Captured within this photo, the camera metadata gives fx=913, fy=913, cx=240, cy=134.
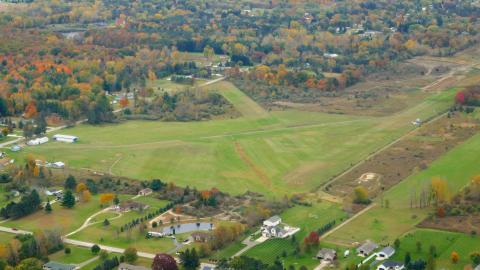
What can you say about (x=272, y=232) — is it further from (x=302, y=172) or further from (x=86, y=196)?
(x=86, y=196)

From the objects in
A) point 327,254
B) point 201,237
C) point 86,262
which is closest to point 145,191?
point 201,237

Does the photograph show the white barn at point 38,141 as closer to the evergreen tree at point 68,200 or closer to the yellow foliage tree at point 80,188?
the yellow foliage tree at point 80,188

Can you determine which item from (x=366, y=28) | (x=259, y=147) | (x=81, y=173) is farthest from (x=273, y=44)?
(x=81, y=173)

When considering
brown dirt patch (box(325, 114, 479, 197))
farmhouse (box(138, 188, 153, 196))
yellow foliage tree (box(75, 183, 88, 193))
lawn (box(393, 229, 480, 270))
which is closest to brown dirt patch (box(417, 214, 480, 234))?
lawn (box(393, 229, 480, 270))

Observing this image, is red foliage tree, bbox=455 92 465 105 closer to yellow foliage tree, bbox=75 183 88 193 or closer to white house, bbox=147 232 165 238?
yellow foliage tree, bbox=75 183 88 193

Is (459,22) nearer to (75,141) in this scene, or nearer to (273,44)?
(273,44)

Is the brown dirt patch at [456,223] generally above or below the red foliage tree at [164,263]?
below

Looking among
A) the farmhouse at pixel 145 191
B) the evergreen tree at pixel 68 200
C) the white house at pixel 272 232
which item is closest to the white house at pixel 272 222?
the white house at pixel 272 232
